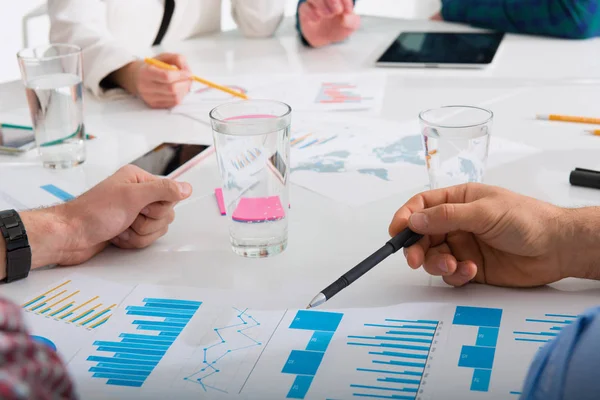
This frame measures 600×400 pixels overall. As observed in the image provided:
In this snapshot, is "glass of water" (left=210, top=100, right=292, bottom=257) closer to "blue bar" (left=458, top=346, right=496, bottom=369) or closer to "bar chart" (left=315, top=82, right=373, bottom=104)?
"blue bar" (left=458, top=346, right=496, bottom=369)

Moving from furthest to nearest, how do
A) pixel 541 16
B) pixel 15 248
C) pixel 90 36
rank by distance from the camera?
1. pixel 541 16
2. pixel 90 36
3. pixel 15 248

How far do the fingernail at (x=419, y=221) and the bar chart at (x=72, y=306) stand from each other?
38cm

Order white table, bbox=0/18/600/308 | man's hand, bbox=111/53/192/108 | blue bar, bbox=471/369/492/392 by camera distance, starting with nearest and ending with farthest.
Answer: blue bar, bbox=471/369/492/392
white table, bbox=0/18/600/308
man's hand, bbox=111/53/192/108

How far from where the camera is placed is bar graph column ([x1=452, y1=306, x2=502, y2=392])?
0.73 meters

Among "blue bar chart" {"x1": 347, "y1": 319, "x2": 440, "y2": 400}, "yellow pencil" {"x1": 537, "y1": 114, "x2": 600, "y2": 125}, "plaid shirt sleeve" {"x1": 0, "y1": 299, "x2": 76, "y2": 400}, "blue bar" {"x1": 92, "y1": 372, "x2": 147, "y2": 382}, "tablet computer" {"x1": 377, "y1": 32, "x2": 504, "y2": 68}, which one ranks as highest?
"plaid shirt sleeve" {"x1": 0, "y1": 299, "x2": 76, "y2": 400}

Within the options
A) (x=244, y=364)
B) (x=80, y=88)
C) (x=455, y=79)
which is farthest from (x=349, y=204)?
(x=455, y=79)

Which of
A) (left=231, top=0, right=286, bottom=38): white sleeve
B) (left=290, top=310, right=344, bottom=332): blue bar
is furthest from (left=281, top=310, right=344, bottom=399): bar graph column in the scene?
(left=231, top=0, right=286, bottom=38): white sleeve

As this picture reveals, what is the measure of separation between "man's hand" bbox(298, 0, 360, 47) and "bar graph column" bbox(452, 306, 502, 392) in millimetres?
1243

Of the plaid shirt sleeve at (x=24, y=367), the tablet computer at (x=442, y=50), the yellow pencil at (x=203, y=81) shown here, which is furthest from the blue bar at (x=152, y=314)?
the tablet computer at (x=442, y=50)

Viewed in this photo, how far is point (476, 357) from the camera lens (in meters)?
0.76

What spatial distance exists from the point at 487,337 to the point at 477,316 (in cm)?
5

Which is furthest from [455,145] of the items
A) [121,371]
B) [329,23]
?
[329,23]

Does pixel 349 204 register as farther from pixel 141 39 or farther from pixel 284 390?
pixel 141 39

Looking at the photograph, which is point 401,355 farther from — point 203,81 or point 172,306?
point 203,81
